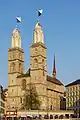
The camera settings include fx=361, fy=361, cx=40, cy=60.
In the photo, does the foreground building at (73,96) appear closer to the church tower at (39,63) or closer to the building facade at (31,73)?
the building facade at (31,73)

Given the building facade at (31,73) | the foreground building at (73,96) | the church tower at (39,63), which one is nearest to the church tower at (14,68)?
the building facade at (31,73)

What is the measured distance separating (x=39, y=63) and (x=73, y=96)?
2228 centimetres

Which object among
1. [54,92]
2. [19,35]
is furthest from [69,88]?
[19,35]

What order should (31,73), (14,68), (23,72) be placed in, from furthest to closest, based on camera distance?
(23,72), (14,68), (31,73)

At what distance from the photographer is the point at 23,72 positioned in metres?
147

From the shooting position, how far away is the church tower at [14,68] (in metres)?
141

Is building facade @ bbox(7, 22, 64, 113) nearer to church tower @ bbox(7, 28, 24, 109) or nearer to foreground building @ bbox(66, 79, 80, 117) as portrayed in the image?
church tower @ bbox(7, 28, 24, 109)

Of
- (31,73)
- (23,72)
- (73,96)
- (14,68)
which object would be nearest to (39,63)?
(31,73)

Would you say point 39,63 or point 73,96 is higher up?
point 39,63

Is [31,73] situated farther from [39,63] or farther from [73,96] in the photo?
[73,96]

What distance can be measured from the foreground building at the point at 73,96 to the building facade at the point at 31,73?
265 inches

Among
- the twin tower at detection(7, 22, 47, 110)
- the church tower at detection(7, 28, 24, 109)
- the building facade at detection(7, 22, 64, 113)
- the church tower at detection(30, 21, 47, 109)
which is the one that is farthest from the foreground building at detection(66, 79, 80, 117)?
the church tower at detection(7, 28, 24, 109)

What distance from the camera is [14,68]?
Result: 143375mm

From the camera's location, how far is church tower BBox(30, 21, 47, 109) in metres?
135
